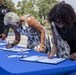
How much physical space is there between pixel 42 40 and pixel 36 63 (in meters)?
0.89

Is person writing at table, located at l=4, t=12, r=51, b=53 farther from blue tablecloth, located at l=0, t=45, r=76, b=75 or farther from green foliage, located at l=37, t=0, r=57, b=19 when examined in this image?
green foliage, located at l=37, t=0, r=57, b=19

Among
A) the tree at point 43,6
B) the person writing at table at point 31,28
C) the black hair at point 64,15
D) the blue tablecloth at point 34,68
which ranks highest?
the tree at point 43,6

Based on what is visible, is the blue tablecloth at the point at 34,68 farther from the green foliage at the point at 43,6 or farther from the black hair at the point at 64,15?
the green foliage at the point at 43,6

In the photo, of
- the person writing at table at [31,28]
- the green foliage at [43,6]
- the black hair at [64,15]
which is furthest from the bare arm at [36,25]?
the green foliage at [43,6]

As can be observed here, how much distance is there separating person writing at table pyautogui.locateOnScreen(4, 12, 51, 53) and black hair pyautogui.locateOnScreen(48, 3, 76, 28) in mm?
656

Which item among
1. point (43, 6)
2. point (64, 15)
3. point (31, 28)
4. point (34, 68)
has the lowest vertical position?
point (34, 68)

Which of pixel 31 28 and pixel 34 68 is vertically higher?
pixel 31 28

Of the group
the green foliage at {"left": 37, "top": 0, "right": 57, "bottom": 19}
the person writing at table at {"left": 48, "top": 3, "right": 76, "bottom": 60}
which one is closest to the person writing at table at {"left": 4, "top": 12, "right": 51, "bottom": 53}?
the person writing at table at {"left": 48, "top": 3, "right": 76, "bottom": 60}

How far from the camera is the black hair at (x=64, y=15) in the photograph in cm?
226

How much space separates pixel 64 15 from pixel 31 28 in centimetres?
90

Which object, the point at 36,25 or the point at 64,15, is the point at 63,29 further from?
the point at 36,25

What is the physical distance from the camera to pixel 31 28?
3.09m

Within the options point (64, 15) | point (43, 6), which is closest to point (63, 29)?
point (64, 15)

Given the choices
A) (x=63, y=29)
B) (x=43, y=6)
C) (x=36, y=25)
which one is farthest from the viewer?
(x=43, y=6)
